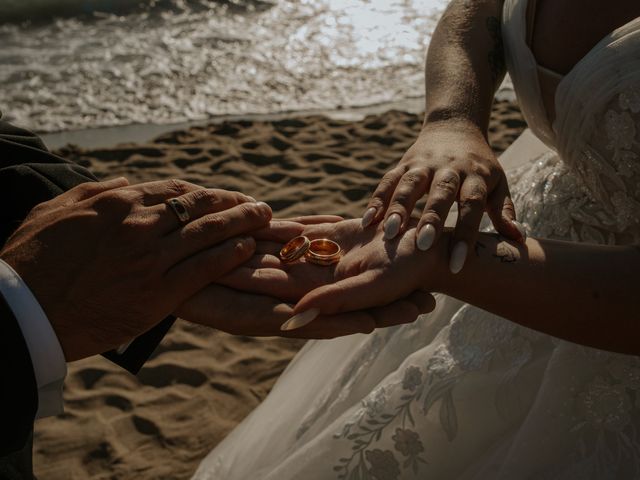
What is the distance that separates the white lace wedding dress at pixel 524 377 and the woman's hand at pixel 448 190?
0.19m

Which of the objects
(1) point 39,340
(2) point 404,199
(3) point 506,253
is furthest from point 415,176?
(1) point 39,340

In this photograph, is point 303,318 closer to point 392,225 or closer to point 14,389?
point 392,225

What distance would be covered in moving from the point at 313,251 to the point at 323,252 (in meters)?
0.03

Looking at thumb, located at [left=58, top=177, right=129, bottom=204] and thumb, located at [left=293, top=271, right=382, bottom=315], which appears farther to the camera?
thumb, located at [left=58, top=177, right=129, bottom=204]

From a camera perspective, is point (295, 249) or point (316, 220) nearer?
point (295, 249)

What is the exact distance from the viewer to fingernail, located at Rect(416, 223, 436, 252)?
68.4 inches

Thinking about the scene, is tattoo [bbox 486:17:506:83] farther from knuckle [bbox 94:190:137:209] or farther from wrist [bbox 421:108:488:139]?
knuckle [bbox 94:190:137:209]

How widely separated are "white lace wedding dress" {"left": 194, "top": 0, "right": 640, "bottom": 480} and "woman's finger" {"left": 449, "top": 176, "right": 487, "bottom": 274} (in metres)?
0.26

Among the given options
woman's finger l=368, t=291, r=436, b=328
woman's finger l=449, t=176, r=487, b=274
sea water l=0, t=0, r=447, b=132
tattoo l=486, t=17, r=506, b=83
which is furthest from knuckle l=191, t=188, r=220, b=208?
sea water l=0, t=0, r=447, b=132

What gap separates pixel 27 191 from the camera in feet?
6.83

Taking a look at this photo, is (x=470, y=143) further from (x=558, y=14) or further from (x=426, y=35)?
(x=426, y=35)

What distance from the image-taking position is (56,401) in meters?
1.71

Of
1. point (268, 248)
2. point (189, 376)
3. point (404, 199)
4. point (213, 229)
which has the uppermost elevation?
point (404, 199)

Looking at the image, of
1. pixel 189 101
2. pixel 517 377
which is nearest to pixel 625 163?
pixel 517 377
